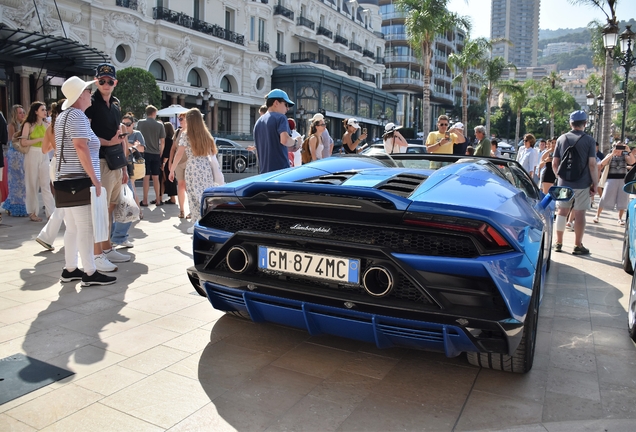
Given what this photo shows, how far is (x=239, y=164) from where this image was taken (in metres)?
18.5

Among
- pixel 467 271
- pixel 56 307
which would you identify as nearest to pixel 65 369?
pixel 56 307

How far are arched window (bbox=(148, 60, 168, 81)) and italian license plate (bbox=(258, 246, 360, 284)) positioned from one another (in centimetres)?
2985

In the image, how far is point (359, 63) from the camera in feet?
184

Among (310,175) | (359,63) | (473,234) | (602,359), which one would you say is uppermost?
(359,63)

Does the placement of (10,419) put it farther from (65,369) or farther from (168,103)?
(168,103)

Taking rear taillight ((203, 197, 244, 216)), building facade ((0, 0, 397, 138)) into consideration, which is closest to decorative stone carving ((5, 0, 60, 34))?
building facade ((0, 0, 397, 138))

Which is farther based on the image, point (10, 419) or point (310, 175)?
point (310, 175)

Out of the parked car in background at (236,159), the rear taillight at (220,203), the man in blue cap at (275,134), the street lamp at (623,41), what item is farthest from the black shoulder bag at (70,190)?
the street lamp at (623,41)

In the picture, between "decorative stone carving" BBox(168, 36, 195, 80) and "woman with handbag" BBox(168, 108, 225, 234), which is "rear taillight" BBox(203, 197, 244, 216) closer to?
"woman with handbag" BBox(168, 108, 225, 234)

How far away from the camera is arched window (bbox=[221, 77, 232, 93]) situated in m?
35.9

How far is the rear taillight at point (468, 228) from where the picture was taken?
2426 millimetres

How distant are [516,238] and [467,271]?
39cm

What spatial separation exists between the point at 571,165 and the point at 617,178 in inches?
158

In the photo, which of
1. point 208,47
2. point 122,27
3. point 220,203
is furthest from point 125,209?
point 208,47
